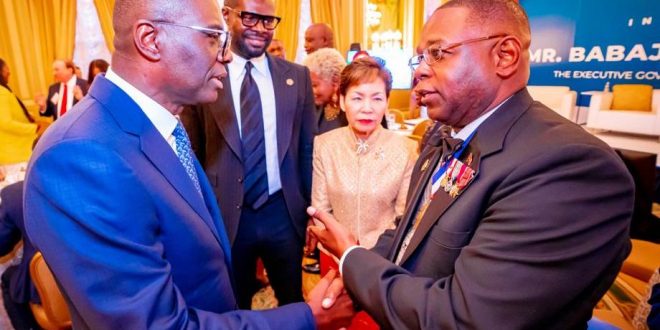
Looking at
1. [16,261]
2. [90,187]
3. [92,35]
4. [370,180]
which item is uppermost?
[92,35]

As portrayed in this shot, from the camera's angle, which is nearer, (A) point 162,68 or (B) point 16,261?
(A) point 162,68

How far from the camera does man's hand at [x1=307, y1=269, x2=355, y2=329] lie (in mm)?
1246

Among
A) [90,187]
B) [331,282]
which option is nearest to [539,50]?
[331,282]

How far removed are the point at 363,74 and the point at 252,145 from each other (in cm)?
76

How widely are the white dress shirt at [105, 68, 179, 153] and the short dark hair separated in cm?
130

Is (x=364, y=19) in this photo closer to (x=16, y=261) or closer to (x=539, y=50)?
(x=539, y=50)

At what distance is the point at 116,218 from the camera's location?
0.86 metres

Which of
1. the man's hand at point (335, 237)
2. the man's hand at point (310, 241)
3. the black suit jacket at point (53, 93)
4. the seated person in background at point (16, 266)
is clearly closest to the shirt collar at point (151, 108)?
the man's hand at point (335, 237)

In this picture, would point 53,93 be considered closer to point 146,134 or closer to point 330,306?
point 146,134

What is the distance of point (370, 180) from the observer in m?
2.11

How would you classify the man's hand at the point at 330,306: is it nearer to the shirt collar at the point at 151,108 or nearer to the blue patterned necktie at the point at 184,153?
the blue patterned necktie at the point at 184,153

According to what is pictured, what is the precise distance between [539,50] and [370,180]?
912 cm

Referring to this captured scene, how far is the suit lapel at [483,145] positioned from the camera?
106cm

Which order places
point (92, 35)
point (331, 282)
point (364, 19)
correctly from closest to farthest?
point (331, 282) → point (92, 35) → point (364, 19)
